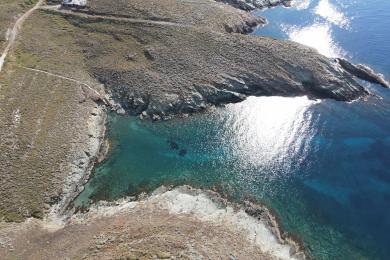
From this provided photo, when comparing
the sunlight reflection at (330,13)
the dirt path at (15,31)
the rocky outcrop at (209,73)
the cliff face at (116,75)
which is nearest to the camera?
the cliff face at (116,75)

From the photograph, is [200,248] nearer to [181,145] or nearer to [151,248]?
[151,248]

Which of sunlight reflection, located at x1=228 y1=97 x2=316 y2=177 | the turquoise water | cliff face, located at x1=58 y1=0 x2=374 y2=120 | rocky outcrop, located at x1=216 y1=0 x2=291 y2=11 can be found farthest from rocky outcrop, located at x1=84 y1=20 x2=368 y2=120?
rocky outcrop, located at x1=216 y1=0 x2=291 y2=11

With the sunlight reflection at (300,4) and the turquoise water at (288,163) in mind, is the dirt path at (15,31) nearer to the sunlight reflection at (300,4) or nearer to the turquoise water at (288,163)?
the turquoise water at (288,163)

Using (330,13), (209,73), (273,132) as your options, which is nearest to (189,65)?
(209,73)

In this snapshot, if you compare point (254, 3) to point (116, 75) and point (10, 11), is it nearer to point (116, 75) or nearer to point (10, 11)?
point (116, 75)

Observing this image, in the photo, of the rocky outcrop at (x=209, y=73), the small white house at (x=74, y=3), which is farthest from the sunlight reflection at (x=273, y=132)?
the small white house at (x=74, y=3)

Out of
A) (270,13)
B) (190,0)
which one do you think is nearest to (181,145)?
(190,0)
